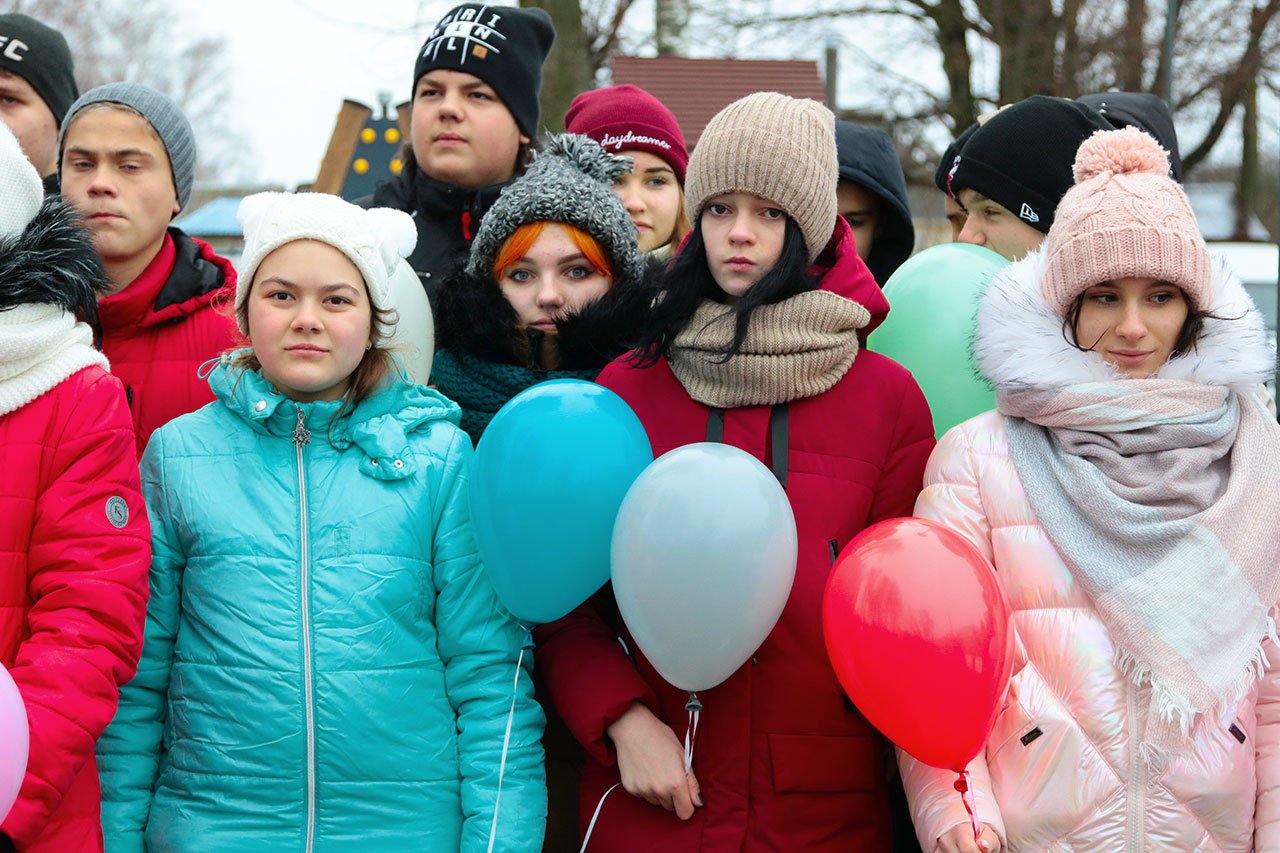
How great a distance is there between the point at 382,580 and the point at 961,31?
1556 cm

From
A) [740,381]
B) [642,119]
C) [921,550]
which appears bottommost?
[921,550]

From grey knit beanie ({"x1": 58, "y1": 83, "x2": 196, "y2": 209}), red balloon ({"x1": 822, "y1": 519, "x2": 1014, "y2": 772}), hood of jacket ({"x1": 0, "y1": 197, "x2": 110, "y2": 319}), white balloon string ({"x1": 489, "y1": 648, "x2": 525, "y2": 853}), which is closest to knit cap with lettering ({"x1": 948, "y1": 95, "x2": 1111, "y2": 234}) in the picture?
red balloon ({"x1": 822, "y1": 519, "x2": 1014, "y2": 772})

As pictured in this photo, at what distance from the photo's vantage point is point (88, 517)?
238 centimetres

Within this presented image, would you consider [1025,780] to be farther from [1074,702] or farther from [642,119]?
[642,119]

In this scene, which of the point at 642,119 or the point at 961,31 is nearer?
the point at 642,119

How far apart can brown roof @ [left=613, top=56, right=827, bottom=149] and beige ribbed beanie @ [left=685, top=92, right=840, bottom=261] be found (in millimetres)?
9761

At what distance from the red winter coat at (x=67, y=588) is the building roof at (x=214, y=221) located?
980 cm

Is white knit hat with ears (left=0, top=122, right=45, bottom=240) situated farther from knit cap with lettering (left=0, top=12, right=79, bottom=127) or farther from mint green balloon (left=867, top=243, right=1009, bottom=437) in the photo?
mint green balloon (left=867, top=243, right=1009, bottom=437)

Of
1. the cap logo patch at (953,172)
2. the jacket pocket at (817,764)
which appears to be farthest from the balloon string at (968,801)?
the cap logo patch at (953,172)

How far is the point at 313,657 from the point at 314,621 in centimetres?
7

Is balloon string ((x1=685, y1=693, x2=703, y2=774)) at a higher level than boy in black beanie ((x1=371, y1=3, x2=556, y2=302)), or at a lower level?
lower

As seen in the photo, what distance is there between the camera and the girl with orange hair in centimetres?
306

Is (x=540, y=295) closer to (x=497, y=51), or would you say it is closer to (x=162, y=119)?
(x=162, y=119)

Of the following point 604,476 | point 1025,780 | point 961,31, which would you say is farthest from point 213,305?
point 961,31
